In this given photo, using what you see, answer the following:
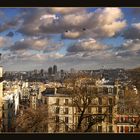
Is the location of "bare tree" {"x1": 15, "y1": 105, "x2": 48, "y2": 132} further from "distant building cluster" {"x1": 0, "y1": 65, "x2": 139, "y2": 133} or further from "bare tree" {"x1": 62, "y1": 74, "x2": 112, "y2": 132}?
"bare tree" {"x1": 62, "y1": 74, "x2": 112, "y2": 132}

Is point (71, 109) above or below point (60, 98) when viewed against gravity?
below

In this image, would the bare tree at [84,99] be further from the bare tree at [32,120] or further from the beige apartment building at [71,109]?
the bare tree at [32,120]

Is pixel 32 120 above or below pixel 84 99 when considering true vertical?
below

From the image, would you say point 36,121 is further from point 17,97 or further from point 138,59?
point 138,59

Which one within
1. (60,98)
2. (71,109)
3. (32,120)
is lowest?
(32,120)

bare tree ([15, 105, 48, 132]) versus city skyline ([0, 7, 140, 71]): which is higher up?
city skyline ([0, 7, 140, 71])

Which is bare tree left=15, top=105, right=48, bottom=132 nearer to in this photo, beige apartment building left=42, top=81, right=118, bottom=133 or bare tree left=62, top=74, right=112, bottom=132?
beige apartment building left=42, top=81, right=118, bottom=133

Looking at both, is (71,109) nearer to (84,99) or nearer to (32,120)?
(84,99)

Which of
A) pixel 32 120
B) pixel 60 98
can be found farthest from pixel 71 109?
pixel 32 120
